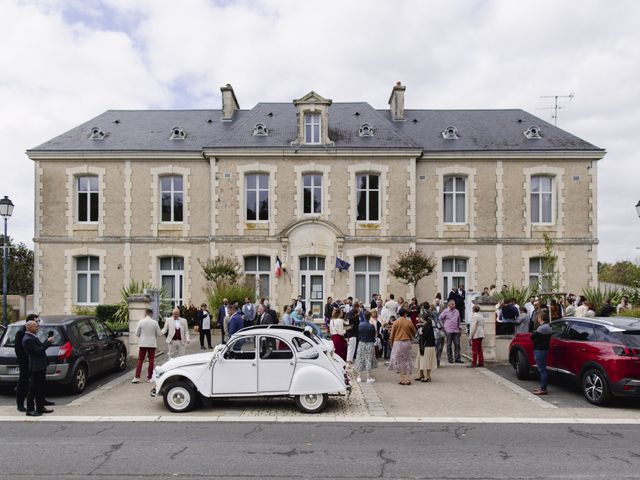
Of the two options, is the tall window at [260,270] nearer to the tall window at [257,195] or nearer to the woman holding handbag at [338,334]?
the tall window at [257,195]

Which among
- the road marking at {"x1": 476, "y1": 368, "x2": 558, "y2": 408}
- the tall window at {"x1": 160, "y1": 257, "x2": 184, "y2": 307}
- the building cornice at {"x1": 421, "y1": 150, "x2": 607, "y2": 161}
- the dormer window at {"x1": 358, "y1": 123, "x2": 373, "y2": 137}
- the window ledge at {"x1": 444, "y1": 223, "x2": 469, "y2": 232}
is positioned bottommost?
the road marking at {"x1": 476, "y1": 368, "x2": 558, "y2": 408}

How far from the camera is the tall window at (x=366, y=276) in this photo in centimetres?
2508

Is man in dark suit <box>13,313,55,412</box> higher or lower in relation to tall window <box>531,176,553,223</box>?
lower

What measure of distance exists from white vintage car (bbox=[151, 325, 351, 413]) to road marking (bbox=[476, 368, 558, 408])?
3927mm

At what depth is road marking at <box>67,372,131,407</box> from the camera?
36.7 ft

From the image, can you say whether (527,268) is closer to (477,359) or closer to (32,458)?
(477,359)

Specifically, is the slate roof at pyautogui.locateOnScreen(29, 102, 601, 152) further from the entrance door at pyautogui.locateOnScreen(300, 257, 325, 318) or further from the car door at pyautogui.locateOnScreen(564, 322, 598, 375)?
the car door at pyautogui.locateOnScreen(564, 322, 598, 375)

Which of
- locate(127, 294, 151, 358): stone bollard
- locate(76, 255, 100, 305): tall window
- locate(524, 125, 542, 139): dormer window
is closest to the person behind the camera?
locate(127, 294, 151, 358): stone bollard

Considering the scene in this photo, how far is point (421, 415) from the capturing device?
10109mm

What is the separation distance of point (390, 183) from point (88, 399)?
16.5 m

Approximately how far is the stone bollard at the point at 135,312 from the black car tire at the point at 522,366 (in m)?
9.84

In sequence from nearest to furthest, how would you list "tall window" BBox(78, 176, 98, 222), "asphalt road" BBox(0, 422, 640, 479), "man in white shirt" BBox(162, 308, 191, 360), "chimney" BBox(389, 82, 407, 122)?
"asphalt road" BBox(0, 422, 640, 479), "man in white shirt" BBox(162, 308, 191, 360), "tall window" BBox(78, 176, 98, 222), "chimney" BBox(389, 82, 407, 122)

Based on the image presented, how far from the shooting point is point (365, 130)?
83.9ft

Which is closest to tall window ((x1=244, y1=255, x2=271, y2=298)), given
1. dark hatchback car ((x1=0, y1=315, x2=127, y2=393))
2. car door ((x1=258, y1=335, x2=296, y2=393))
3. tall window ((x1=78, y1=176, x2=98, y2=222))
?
tall window ((x1=78, y1=176, x2=98, y2=222))
